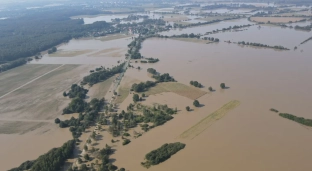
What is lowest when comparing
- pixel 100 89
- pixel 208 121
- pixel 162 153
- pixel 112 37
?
pixel 162 153

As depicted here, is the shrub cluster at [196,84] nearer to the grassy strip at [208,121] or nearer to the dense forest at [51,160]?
the grassy strip at [208,121]

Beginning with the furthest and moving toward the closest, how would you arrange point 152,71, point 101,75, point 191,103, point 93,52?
1. point 93,52
2. point 152,71
3. point 101,75
4. point 191,103

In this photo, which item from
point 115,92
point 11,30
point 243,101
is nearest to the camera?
point 243,101

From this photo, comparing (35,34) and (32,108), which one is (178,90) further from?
(35,34)

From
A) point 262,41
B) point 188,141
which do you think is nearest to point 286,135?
point 188,141

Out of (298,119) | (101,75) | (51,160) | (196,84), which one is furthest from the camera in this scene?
(101,75)

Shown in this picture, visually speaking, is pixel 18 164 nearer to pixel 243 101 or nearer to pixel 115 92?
pixel 115 92

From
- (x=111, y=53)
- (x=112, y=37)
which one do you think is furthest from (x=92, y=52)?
(x=112, y=37)
